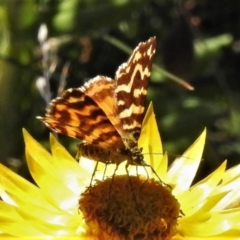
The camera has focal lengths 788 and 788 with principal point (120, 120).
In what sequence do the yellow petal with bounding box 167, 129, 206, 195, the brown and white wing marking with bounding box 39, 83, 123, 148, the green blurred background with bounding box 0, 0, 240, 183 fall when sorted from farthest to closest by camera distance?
the green blurred background with bounding box 0, 0, 240, 183, the yellow petal with bounding box 167, 129, 206, 195, the brown and white wing marking with bounding box 39, 83, 123, 148

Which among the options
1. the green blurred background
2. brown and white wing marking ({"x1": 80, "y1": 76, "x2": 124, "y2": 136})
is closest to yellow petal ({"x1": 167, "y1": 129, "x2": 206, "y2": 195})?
brown and white wing marking ({"x1": 80, "y1": 76, "x2": 124, "y2": 136})

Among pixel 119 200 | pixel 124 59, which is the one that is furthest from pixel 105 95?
pixel 124 59

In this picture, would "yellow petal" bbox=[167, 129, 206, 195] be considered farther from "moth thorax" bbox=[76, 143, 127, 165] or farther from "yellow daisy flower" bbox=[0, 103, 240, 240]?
"moth thorax" bbox=[76, 143, 127, 165]

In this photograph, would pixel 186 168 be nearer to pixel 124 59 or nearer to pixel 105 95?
Result: pixel 105 95

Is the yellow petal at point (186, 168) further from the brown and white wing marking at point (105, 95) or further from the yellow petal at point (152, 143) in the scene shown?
the brown and white wing marking at point (105, 95)

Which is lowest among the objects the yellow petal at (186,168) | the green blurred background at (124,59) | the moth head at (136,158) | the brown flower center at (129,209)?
the brown flower center at (129,209)

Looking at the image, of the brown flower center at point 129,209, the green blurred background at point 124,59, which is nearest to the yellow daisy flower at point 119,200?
the brown flower center at point 129,209
